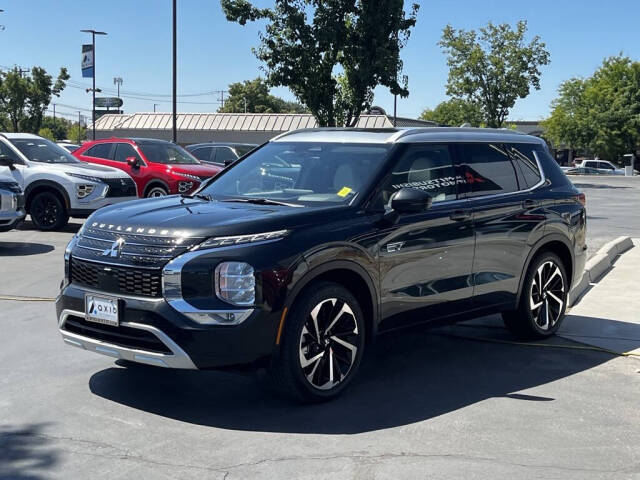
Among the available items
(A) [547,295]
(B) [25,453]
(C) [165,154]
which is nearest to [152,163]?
(C) [165,154]

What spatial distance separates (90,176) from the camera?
1525 cm

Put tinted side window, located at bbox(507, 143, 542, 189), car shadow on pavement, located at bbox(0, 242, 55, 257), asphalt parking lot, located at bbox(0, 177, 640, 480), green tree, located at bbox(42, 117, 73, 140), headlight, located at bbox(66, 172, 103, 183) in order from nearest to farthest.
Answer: asphalt parking lot, located at bbox(0, 177, 640, 480), tinted side window, located at bbox(507, 143, 542, 189), car shadow on pavement, located at bbox(0, 242, 55, 257), headlight, located at bbox(66, 172, 103, 183), green tree, located at bbox(42, 117, 73, 140)

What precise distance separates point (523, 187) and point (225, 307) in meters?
3.32

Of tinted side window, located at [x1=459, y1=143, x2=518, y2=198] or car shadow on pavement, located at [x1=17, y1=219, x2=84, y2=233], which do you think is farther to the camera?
car shadow on pavement, located at [x1=17, y1=219, x2=84, y2=233]

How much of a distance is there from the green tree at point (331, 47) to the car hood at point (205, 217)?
1907cm

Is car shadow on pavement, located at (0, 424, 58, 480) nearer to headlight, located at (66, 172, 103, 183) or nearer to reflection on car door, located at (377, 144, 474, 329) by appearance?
reflection on car door, located at (377, 144, 474, 329)

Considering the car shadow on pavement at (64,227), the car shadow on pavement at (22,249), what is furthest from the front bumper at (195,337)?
the car shadow on pavement at (64,227)

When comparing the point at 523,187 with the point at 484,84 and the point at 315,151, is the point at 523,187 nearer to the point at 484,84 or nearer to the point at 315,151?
the point at 315,151

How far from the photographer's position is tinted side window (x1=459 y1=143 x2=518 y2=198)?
6.65m

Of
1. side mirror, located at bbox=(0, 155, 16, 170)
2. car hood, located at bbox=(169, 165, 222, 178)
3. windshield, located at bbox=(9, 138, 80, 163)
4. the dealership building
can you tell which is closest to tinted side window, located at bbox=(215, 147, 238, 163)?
car hood, located at bbox=(169, 165, 222, 178)

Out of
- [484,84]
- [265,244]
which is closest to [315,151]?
[265,244]

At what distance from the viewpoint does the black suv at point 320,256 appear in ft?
16.3

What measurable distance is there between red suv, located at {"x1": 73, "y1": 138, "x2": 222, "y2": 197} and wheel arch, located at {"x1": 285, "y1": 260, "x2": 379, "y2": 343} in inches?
468

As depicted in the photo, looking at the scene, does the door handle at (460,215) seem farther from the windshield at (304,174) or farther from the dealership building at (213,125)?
the dealership building at (213,125)
